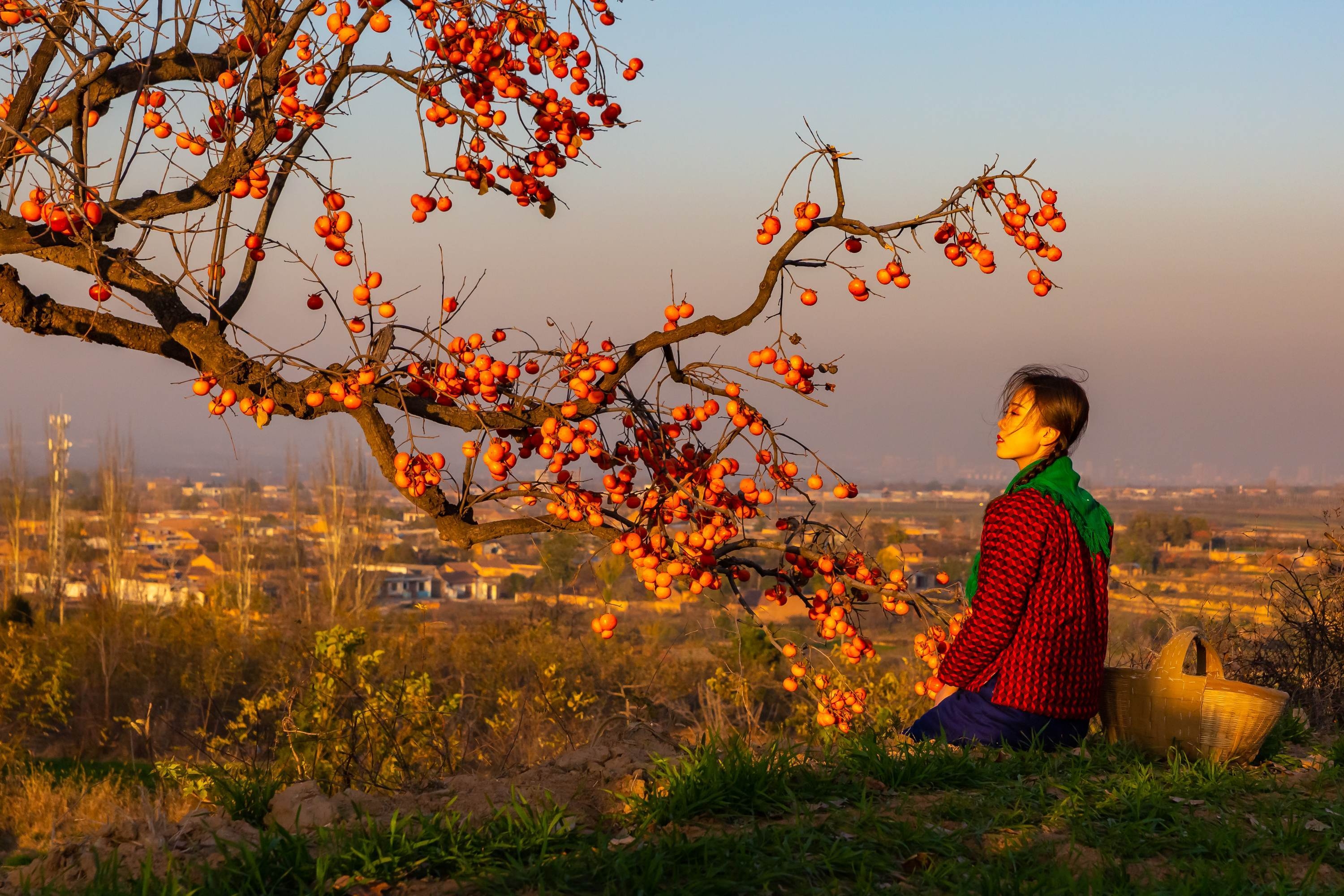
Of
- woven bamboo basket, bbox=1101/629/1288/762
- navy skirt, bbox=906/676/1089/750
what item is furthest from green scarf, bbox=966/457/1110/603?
woven bamboo basket, bbox=1101/629/1288/762

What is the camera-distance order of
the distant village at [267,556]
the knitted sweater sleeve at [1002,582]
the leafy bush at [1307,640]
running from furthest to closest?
the distant village at [267,556]
the leafy bush at [1307,640]
the knitted sweater sleeve at [1002,582]

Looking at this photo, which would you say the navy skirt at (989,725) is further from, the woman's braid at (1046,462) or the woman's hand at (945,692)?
the woman's braid at (1046,462)

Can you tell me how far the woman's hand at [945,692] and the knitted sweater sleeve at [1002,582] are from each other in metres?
0.26

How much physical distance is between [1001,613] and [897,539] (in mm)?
1361

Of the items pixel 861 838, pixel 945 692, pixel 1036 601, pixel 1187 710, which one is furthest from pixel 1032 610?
pixel 861 838

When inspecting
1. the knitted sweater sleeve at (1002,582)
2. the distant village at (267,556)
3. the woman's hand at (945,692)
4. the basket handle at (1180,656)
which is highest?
the knitted sweater sleeve at (1002,582)

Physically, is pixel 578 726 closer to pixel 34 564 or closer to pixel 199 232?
pixel 199 232

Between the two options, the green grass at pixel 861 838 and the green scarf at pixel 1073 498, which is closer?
the green grass at pixel 861 838

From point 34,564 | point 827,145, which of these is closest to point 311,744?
point 827,145

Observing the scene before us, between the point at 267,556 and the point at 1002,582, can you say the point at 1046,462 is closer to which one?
the point at 1002,582

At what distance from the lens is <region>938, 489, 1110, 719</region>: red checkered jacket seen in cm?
351

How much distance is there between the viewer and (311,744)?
8.50 meters

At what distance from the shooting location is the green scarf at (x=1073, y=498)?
3.57 m

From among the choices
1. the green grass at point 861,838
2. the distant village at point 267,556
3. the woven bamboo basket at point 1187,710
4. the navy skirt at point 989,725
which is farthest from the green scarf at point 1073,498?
the distant village at point 267,556
